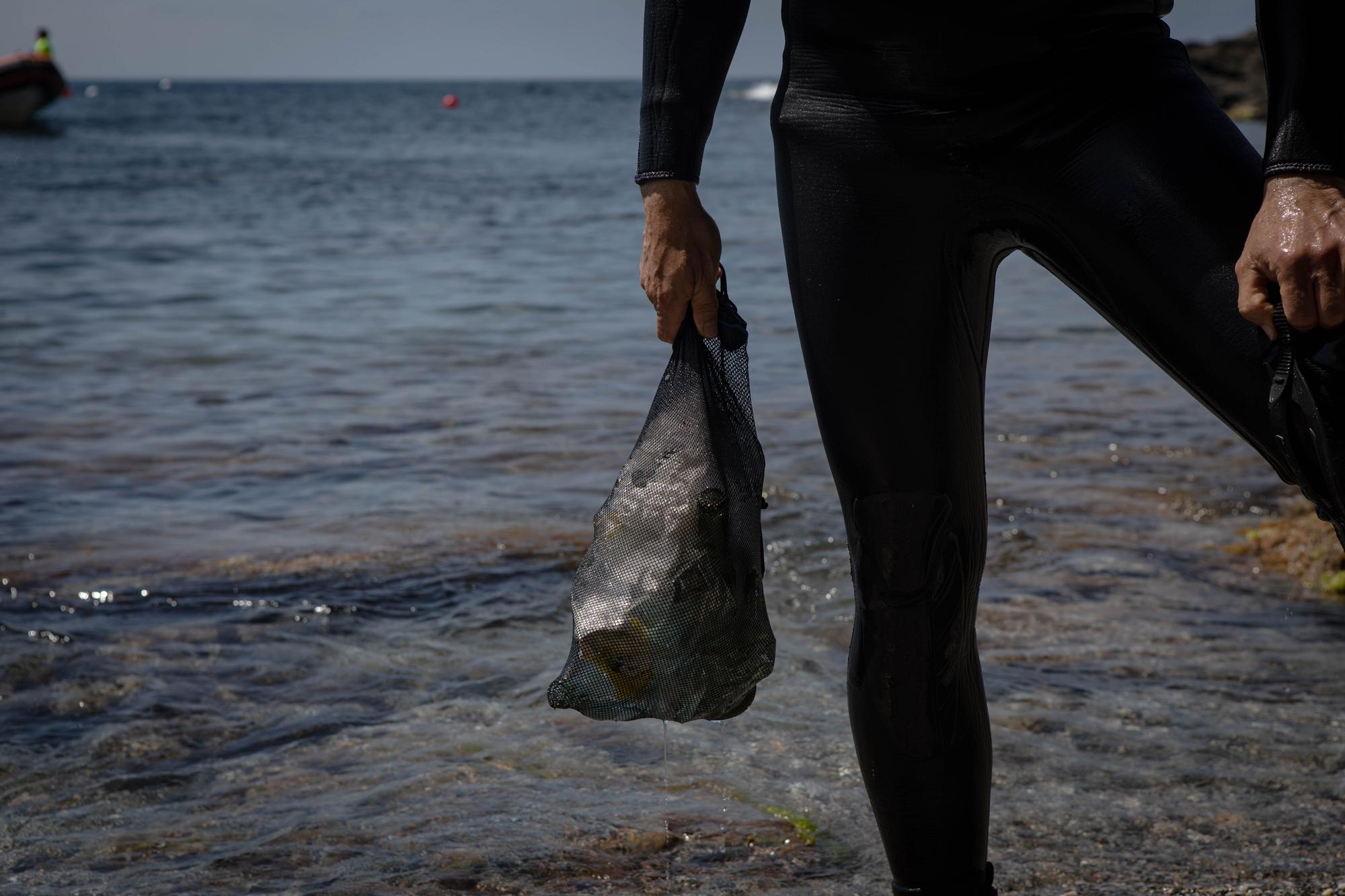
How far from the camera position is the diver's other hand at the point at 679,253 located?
6.21ft

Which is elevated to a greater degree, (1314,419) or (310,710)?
(1314,419)

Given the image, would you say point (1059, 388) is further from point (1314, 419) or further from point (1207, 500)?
point (1314, 419)

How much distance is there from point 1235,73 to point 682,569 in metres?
47.9

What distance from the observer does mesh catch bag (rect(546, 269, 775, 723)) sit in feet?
6.18

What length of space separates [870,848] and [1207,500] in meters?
3.22

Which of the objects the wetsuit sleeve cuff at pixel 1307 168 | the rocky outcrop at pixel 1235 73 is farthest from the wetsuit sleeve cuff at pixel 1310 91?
the rocky outcrop at pixel 1235 73

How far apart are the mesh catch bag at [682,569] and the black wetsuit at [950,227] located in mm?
159

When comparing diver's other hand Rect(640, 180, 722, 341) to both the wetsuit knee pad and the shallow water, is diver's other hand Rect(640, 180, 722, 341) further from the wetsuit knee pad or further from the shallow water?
the shallow water

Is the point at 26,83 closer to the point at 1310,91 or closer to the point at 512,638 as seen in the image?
the point at 512,638

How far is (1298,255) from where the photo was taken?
4.65 ft

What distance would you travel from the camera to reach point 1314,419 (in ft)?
4.67

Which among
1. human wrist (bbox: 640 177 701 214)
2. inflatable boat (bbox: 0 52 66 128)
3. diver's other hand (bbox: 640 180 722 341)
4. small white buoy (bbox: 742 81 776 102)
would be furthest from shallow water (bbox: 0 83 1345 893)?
small white buoy (bbox: 742 81 776 102)

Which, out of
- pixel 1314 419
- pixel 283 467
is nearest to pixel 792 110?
pixel 1314 419

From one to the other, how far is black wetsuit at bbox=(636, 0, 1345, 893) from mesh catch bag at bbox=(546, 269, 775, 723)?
0.16 metres
